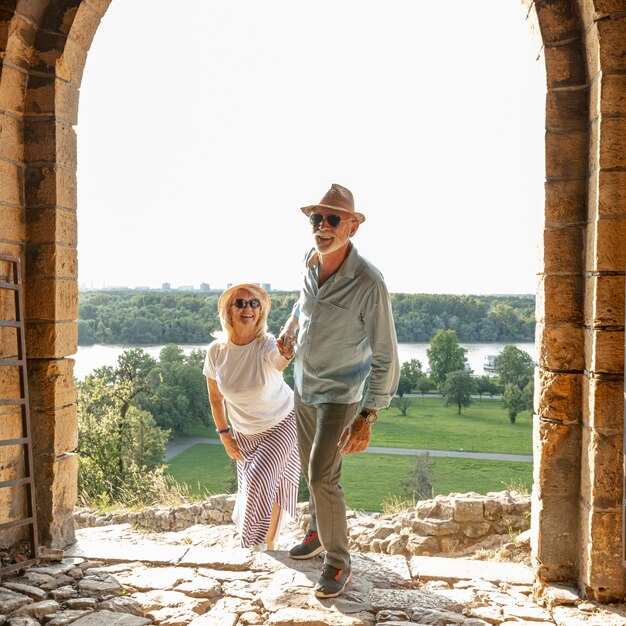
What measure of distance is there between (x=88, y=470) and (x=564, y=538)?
15.9 m

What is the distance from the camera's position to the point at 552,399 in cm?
318

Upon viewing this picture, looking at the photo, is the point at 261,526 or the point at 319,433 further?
the point at 261,526

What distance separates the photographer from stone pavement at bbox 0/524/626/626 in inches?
111

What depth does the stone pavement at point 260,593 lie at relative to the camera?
283 cm

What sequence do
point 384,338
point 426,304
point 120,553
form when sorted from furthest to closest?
point 426,304, point 120,553, point 384,338

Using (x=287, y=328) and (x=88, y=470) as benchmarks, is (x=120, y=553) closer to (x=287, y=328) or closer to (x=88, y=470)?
(x=287, y=328)

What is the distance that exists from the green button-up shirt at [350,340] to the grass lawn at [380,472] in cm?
2126

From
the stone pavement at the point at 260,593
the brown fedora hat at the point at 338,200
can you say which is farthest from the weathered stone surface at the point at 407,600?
the brown fedora hat at the point at 338,200

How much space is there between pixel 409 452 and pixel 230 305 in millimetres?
25979

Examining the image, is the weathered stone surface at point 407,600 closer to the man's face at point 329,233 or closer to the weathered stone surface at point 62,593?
the weathered stone surface at point 62,593

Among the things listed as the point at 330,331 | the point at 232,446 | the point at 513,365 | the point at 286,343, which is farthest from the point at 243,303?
the point at 513,365

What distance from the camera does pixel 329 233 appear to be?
2.98 metres

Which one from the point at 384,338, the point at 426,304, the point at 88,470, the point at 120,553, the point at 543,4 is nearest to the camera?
the point at 384,338

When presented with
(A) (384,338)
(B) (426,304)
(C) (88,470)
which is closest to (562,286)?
(A) (384,338)
